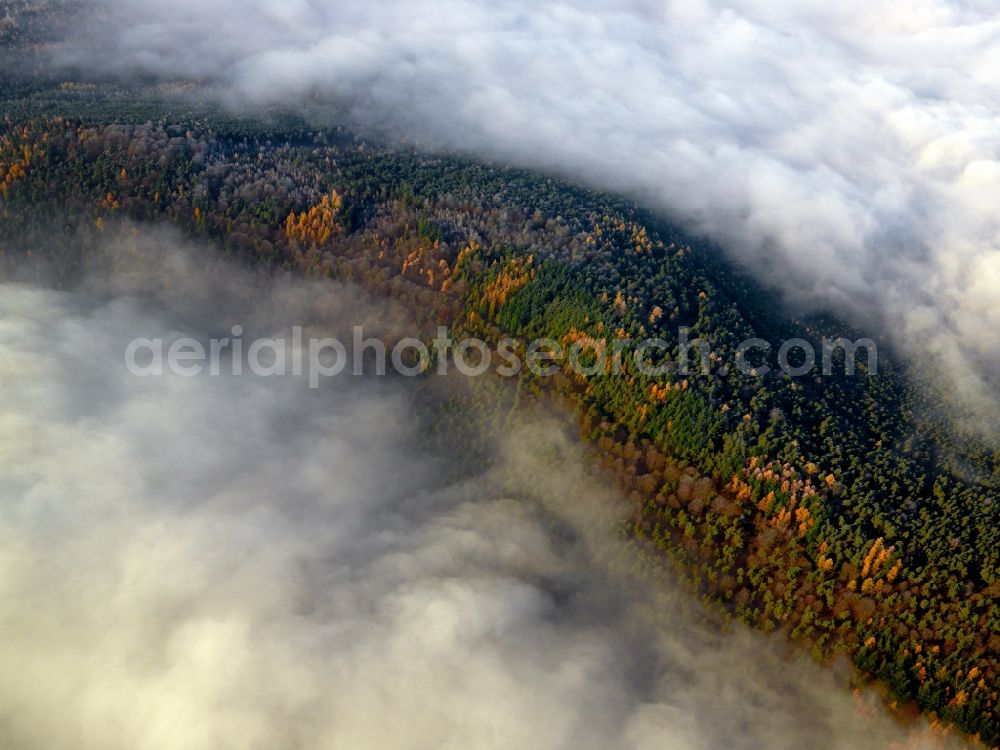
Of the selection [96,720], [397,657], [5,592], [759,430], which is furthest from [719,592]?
[5,592]

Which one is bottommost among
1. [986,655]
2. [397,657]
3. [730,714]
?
[730,714]

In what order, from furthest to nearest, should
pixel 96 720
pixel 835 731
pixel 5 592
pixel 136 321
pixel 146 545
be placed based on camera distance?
1. pixel 136 321
2. pixel 146 545
3. pixel 835 731
4. pixel 5 592
5. pixel 96 720

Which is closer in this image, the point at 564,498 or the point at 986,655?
the point at 986,655

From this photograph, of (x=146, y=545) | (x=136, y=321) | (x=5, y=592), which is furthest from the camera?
(x=136, y=321)

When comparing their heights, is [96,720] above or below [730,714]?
above

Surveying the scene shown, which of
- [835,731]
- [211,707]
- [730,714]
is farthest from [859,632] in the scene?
[211,707]

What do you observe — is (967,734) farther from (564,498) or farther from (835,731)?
(564,498)

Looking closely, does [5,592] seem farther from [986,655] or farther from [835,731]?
[986,655]
